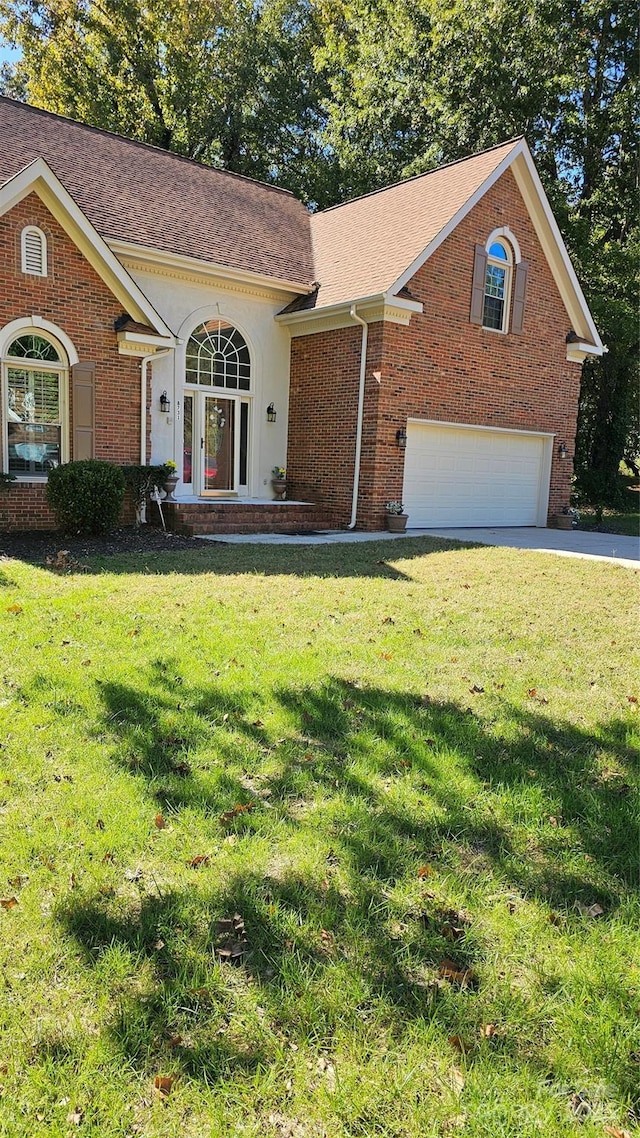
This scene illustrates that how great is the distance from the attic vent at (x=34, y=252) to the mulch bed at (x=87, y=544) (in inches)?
167

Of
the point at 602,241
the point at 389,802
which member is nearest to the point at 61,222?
the point at 389,802

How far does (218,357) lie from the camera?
14.5 meters

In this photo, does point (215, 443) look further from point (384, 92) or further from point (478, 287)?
point (384, 92)

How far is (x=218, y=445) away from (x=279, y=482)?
1.54 m

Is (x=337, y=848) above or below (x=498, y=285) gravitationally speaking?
below

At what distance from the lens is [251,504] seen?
43.6 ft

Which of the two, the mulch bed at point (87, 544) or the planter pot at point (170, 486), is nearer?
the mulch bed at point (87, 544)

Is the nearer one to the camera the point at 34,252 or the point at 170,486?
the point at 34,252

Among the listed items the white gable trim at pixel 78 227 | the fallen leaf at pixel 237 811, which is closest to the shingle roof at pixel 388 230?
the white gable trim at pixel 78 227

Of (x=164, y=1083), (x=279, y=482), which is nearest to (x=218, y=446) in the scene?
(x=279, y=482)

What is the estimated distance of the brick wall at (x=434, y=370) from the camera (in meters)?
13.6

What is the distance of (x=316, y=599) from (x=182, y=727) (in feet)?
9.92

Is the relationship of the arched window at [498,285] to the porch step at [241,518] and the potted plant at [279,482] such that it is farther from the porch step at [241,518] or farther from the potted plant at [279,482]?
the porch step at [241,518]

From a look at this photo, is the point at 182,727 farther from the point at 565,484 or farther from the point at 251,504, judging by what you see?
the point at 565,484
